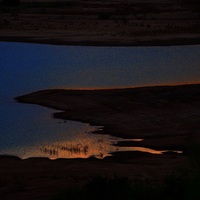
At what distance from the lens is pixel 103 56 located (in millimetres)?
26156

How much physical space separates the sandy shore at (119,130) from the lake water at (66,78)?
0.60m

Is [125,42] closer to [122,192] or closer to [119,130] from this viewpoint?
[119,130]

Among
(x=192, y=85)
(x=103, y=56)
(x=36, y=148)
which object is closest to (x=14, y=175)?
(x=36, y=148)

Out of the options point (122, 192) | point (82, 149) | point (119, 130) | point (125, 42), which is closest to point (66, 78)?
point (119, 130)

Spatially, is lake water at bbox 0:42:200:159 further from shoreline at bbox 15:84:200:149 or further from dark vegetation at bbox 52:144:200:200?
dark vegetation at bbox 52:144:200:200

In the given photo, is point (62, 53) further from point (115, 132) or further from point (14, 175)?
point (14, 175)

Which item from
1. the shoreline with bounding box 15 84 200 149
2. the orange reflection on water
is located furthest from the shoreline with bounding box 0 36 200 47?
the orange reflection on water

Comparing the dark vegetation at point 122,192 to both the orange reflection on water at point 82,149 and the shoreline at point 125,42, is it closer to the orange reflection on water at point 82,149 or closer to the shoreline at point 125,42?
the orange reflection on water at point 82,149

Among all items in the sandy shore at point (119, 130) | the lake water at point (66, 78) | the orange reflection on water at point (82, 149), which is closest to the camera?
the sandy shore at point (119, 130)

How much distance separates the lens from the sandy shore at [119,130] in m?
7.69

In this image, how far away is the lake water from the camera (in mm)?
10672

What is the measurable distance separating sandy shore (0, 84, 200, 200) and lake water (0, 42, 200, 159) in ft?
1.96

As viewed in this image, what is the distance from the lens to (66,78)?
19734 millimetres

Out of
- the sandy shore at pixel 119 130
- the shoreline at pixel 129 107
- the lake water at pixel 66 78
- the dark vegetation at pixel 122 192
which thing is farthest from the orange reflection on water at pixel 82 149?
the dark vegetation at pixel 122 192
